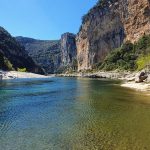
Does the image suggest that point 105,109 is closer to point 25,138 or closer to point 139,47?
point 25,138

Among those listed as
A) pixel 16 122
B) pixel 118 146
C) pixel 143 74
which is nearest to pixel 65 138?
pixel 118 146

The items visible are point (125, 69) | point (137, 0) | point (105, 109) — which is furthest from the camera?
point (137, 0)

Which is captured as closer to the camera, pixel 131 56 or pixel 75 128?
pixel 75 128

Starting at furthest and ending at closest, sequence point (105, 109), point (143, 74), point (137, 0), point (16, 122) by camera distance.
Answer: point (137, 0), point (143, 74), point (105, 109), point (16, 122)

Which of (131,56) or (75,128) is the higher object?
(131,56)

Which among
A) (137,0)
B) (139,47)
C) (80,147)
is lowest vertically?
(80,147)

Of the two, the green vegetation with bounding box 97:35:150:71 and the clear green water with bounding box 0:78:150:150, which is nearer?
the clear green water with bounding box 0:78:150:150

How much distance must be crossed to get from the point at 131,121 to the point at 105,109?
28.5 feet

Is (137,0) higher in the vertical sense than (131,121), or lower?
higher

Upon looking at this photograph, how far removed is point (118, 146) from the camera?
23.7 m

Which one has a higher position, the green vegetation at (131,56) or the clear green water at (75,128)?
the green vegetation at (131,56)

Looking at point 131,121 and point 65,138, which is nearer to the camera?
point 65,138

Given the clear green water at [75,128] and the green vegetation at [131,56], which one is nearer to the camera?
the clear green water at [75,128]

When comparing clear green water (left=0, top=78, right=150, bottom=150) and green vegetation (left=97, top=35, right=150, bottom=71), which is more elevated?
green vegetation (left=97, top=35, right=150, bottom=71)
